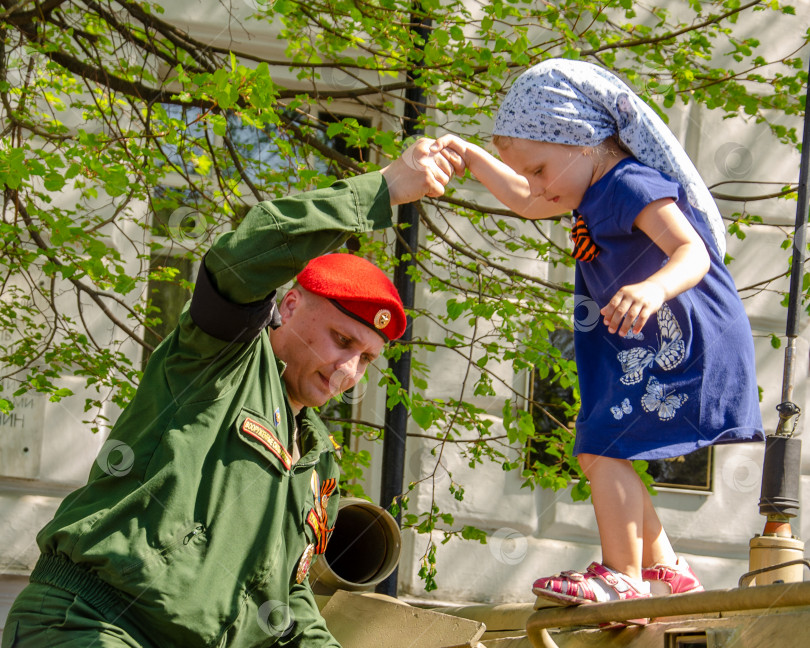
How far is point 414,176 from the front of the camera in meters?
2.40

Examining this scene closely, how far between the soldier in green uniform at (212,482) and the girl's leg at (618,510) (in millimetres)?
722

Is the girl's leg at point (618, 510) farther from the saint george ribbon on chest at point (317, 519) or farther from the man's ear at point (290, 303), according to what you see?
the man's ear at point (290, 303)

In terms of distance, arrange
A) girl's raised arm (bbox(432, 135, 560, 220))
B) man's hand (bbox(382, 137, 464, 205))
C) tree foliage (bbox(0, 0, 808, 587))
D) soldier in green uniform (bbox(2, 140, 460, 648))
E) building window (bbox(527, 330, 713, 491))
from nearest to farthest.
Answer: soldier in green uniform (bbox(2, 140, 460, 648)), man's hand (bbox(382, 137, 464, 205)), girl's raised arm (bbox(432, 135, 560, 220)), tree foliage (bbox(0, 0, 808, 587)), building window (bbox(527, 330, 713, 491))

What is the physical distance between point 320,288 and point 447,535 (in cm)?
293

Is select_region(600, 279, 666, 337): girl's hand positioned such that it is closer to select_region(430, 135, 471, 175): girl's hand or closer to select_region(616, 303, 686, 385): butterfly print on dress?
select_region(616, 303, 686, 385): butterfly print on dress

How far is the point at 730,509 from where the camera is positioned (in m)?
6.97

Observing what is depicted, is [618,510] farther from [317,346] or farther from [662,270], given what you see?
[317,346]

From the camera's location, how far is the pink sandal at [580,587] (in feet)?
7.98

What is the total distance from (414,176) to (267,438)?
2.27 feet

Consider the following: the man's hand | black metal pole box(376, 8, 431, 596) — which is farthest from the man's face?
black metal pole box(376, 8, 431, 596)

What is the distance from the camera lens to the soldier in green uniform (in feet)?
7.16

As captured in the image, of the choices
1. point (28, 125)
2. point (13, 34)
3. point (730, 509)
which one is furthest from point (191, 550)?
point (730, 509)

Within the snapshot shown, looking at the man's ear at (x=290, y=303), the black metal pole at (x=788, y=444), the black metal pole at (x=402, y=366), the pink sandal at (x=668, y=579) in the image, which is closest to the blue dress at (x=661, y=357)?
the black metal pole at (x=788, y=444)

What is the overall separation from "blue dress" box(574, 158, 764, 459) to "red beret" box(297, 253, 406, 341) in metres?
0.55
